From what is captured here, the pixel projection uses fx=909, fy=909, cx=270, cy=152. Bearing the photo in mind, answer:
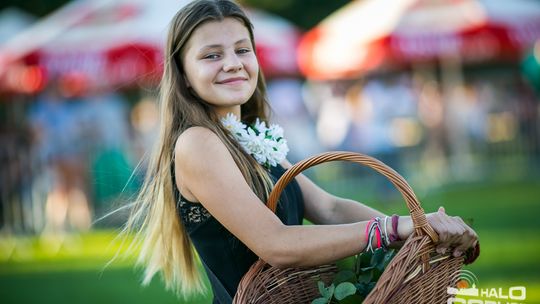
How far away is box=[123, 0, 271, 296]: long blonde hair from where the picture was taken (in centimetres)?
290

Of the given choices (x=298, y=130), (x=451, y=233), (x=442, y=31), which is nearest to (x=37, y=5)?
(x=298, y=130)

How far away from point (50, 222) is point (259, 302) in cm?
1037

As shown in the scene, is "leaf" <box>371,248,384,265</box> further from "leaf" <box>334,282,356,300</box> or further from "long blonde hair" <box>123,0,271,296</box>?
"long blonde hair" <box>123,0,271,296</box>

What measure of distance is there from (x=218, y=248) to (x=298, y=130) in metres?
17.9

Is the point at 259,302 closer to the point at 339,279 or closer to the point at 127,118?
the point at 339,279

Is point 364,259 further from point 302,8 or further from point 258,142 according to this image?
point 302,8

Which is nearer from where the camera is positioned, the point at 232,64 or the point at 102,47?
the point at 232,64

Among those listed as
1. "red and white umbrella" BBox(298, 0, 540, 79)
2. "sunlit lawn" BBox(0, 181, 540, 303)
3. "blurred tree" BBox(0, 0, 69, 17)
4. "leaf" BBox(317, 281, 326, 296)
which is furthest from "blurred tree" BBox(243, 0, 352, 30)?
"leaf" BBox(317, 281, 326, 296)

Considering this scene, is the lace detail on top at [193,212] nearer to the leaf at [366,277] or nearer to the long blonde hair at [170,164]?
the long blonde hair at [170,164]

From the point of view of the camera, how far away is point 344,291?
2.58m

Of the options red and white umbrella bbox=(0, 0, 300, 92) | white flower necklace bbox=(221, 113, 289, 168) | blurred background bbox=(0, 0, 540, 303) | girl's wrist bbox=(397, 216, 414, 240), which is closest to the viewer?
girl's wrist bbox=(397, 216, 414, 240)

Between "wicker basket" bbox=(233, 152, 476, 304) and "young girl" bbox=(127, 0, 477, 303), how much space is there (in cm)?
5

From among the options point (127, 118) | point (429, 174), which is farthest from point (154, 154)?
point (127, 118)

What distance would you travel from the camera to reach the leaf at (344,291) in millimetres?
2578
